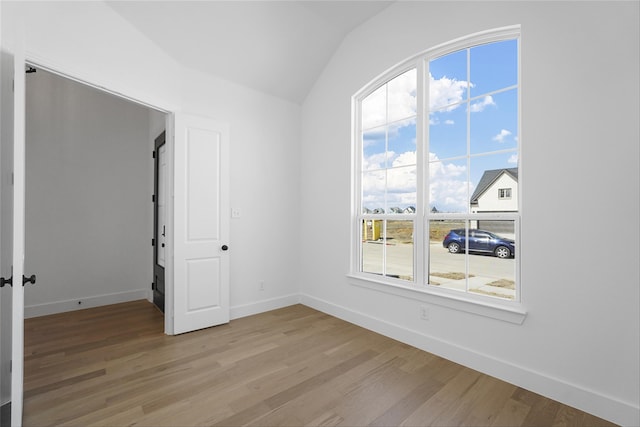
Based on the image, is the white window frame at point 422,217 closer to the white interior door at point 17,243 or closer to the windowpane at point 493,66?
the windowpane at point 493,66

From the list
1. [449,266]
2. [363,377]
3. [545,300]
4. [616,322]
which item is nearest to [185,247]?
[363,377]

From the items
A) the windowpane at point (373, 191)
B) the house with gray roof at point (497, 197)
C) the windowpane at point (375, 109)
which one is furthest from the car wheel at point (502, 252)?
the windowpane at point (375, 109)

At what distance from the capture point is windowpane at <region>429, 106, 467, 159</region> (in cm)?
273

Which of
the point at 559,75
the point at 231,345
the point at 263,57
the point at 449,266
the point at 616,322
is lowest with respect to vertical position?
the point at 231,345

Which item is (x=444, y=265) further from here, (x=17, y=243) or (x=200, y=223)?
(x=17, y=243)

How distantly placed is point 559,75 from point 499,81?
0.46m

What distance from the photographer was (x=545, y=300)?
2.16m

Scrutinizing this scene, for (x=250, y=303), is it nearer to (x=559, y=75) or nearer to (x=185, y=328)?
(x=185, y=328)

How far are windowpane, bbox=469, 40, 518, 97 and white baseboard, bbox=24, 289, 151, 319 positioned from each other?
16.5ft

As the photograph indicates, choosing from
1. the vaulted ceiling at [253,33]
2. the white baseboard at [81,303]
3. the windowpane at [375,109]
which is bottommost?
the white baseboard at [81,303]

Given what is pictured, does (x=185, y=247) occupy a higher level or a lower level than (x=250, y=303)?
higher

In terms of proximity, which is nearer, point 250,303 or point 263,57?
point 263,57

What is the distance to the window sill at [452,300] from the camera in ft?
7.53

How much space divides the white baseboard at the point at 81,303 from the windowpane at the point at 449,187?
4.30m
